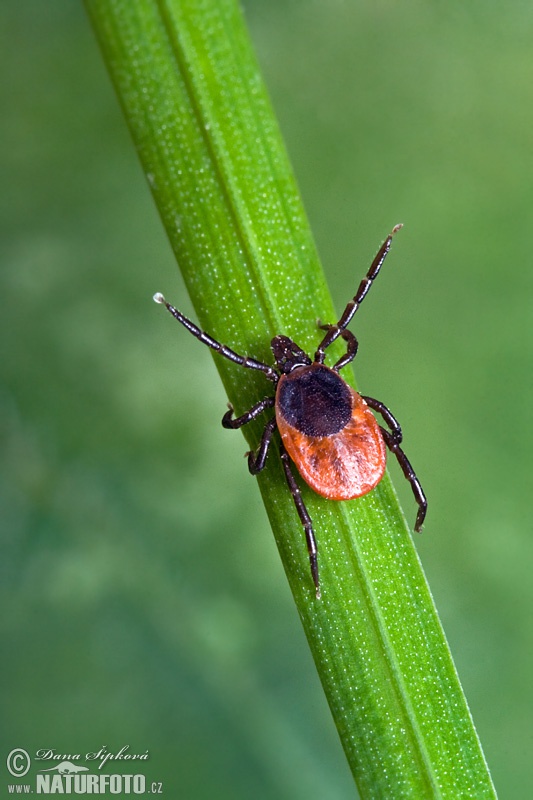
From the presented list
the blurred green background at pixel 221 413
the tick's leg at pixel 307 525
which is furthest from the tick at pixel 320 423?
the blurred green background at pixel 221 413

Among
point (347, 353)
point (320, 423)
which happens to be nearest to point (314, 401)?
point (320, 423)

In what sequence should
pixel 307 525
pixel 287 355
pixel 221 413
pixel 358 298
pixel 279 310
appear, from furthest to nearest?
pixel 221 413 < pixel 358 298 < pixel 287 355 < pixel 307 525 < pixel 279 310

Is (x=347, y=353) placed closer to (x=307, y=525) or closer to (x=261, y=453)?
(x=261, y=453)

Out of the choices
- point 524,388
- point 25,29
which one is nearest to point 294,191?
Result: point 524,388

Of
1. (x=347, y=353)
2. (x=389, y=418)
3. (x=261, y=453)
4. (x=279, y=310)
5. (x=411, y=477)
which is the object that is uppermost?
(x=279, y=310)

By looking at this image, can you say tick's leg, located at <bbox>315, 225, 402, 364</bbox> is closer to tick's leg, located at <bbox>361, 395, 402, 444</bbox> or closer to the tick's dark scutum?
the tick's dark scutum

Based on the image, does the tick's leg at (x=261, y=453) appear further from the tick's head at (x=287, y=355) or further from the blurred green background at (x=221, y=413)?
the blurred green background at (x=221, y=413)

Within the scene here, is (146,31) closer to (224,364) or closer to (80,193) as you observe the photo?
(224,364)
